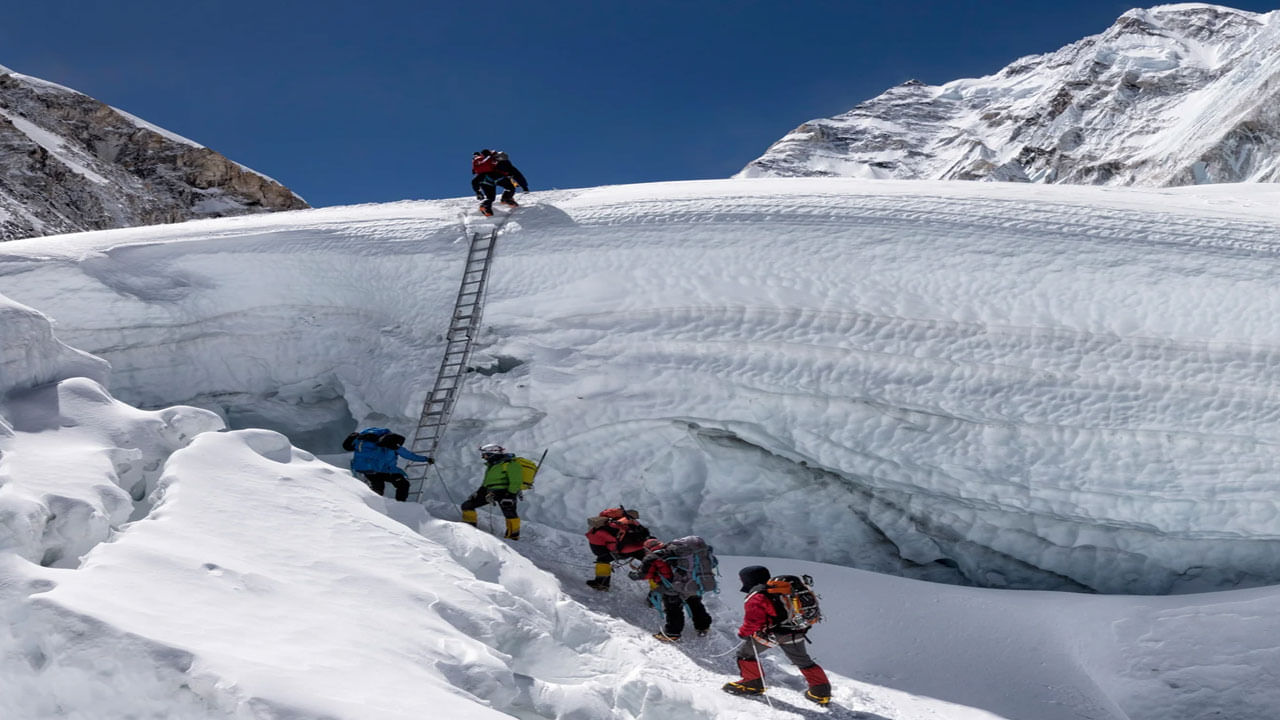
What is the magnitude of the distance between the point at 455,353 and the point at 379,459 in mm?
1679

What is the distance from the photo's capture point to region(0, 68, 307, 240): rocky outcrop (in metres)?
30.2

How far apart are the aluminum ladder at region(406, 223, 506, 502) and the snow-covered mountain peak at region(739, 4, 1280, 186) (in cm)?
6262

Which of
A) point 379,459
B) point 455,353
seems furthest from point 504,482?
point 455,353

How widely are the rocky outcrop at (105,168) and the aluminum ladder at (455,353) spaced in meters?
24.5

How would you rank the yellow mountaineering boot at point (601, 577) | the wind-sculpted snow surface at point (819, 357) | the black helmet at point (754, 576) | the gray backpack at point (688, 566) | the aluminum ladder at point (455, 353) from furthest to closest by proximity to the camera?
1. the aluminum ladder at point (455, 353)
2. the wind-sculpted snow surface at point (819, 357)
3. the yellow mountaineering boot at point (601, 577)
4. the gray backpack at point (688, 566)
5. the black helmet at point (754, 576)

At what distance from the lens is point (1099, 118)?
9938 cm

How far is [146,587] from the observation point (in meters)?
4.18

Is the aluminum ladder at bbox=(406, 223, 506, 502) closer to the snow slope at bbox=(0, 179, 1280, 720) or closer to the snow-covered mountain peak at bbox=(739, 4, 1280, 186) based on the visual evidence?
the snow slope at bbox=(0, 179, 1280, 720)

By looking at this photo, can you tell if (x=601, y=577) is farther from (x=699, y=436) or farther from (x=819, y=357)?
(x=819, y=357)

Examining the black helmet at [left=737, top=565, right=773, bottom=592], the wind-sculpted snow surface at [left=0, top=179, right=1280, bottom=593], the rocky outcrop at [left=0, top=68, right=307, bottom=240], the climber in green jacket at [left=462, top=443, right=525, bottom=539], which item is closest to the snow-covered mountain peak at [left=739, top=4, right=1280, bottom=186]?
the rocky outcrop at [left=0, top=68, right=307, bottom=240]

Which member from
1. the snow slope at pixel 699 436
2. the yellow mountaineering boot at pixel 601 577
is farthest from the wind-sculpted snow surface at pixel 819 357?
the yellow mountaineering boot at pixel 601 577

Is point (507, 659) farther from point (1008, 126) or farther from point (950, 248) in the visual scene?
point (1008, 126)

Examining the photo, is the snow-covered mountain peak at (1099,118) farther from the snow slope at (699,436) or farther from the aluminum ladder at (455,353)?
the aluminum ladder at (455,353)

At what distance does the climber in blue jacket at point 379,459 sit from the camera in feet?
27.2
